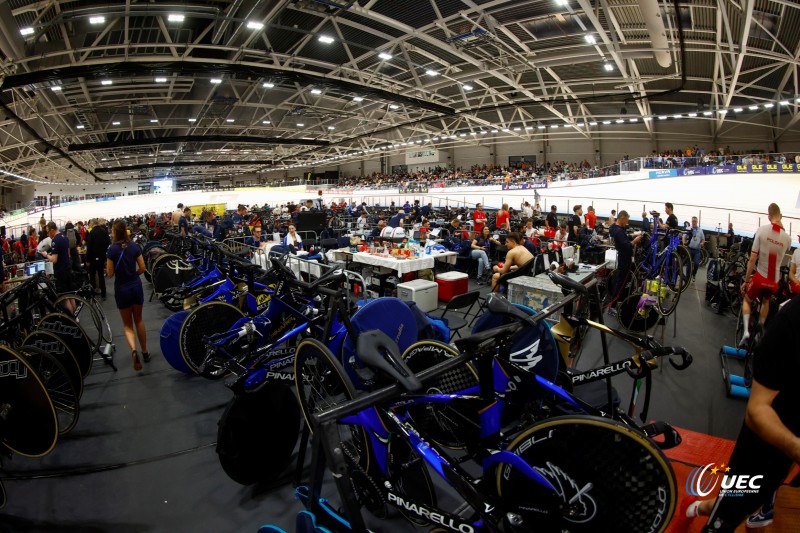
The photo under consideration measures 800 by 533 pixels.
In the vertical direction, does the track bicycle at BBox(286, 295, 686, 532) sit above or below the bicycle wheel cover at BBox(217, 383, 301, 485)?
above

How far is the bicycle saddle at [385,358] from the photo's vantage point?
1185 millimetres

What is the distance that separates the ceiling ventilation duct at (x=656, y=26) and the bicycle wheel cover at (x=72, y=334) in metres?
11.2

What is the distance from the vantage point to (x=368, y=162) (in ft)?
Answer: 147

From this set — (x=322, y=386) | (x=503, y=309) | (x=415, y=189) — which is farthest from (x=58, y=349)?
(x=415, y=189)

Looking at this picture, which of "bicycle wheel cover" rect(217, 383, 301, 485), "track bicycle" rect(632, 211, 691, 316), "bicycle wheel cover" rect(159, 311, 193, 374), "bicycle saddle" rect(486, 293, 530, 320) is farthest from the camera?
"track bicycle" rect(632, 211, 691, 316)

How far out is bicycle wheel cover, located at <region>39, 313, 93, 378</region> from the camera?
13.1ft

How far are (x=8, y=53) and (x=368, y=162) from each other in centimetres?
3665

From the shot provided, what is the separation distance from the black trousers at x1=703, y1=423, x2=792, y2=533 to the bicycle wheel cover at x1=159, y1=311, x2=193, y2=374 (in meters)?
4.37

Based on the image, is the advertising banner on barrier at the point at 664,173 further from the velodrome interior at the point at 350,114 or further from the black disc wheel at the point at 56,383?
the black disc wheel at the point at 56,383

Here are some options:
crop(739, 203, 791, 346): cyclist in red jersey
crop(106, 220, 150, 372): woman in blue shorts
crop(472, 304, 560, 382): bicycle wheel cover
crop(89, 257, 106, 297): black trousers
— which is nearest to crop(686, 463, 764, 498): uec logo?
crop(472, 304, 560, 382): bicycle wheel cover

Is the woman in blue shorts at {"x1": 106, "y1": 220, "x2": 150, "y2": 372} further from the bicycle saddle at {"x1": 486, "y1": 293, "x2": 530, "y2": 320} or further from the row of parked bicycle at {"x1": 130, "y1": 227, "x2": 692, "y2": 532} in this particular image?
the bicycle saddle at {"x1": 486, "y1": 293, "x2": 530, "y2": 320}

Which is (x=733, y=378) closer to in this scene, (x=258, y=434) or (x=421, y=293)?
(x=421, y=293)

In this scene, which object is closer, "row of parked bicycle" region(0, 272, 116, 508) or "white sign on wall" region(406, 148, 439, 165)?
"row of parked bicycle" region(0, 272, 116, 508)

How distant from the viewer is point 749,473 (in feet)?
5.17
